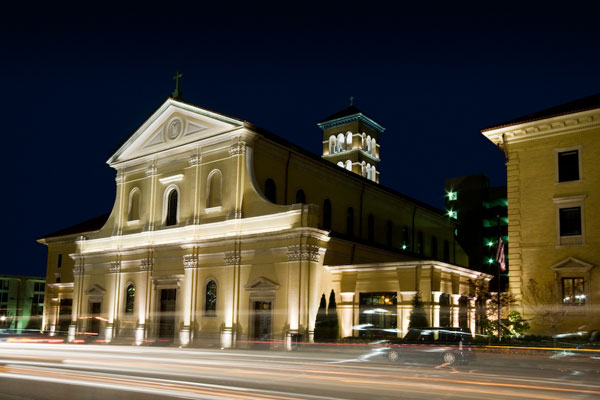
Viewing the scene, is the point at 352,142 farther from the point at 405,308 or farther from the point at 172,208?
the point at 405,308

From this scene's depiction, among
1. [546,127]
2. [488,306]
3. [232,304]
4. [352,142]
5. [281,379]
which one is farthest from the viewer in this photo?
[352,142]

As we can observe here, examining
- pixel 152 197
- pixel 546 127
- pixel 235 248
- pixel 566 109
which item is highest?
pixel 566 109

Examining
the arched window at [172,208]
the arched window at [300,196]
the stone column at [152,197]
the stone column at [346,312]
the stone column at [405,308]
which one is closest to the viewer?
the stone column at [405,308]

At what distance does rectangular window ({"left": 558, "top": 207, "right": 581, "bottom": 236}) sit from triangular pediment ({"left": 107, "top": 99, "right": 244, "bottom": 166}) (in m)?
18.9

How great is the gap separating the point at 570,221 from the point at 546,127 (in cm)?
480

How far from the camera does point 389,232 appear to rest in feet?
163

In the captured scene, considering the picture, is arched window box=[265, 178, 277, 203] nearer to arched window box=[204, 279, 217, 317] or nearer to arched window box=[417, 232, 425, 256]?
arched window box=[204, 279, 217, 317]

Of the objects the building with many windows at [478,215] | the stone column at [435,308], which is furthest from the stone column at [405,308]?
the building with many windows at [478,215]

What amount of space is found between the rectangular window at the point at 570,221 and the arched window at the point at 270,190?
55.8ft

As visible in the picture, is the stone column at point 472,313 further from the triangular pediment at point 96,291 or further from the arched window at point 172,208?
the triangular pediment at point 96,291

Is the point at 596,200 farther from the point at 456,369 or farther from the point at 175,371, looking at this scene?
the point at 175,371

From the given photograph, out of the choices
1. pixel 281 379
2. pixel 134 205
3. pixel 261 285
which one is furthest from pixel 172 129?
pixel 281 379

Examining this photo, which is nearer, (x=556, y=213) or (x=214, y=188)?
(x=556, y=213)

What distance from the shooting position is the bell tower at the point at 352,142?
62.3 meters
